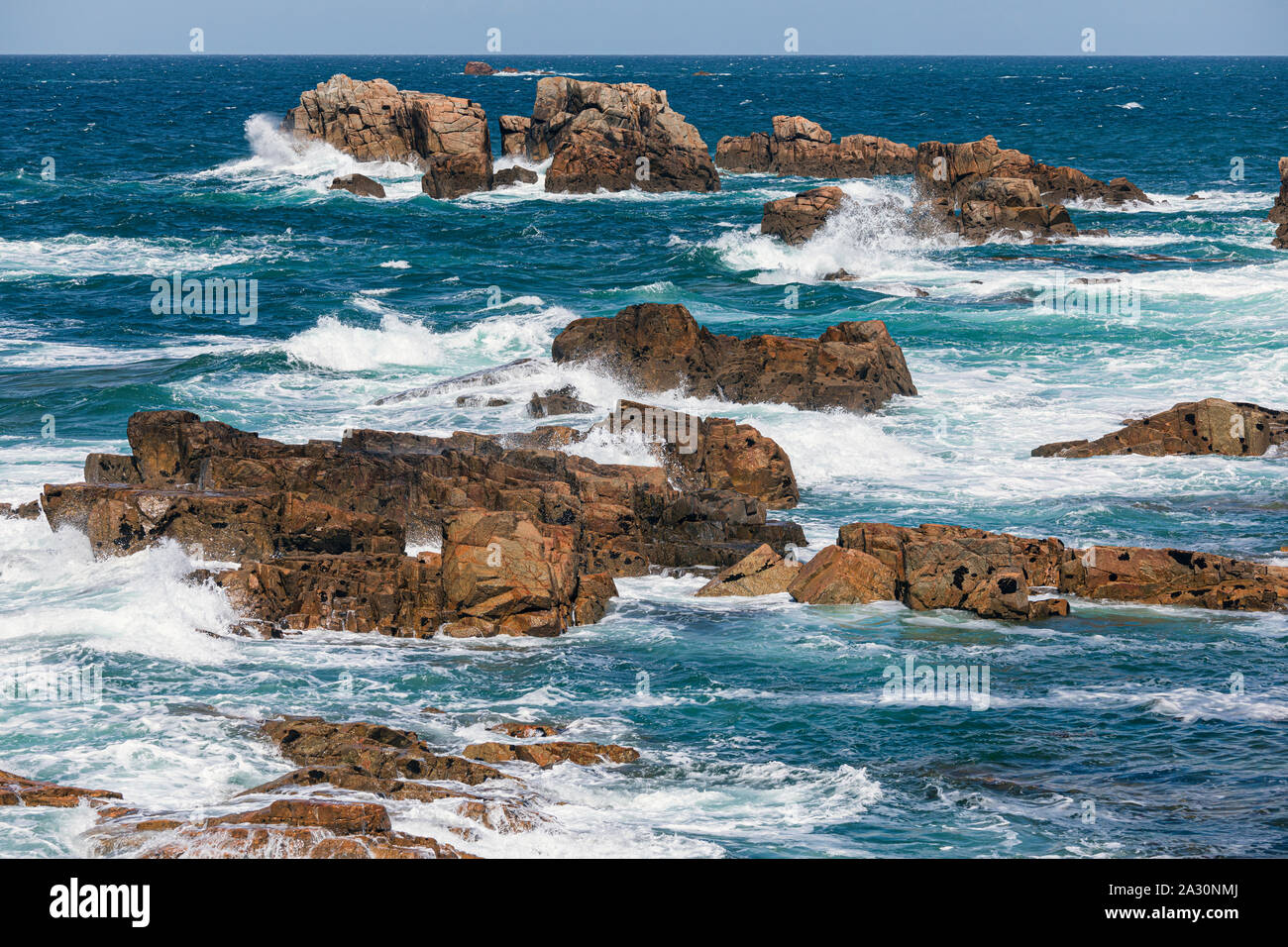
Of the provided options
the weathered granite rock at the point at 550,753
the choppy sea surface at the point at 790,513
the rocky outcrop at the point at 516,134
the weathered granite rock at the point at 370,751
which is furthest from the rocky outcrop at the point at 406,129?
the weathered granite rock at the point at 550,753

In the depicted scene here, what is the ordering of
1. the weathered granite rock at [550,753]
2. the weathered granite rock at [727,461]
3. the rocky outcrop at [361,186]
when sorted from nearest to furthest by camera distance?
the weathered granite rock at [550,753]
the weathered granite rock at [727,461]
the rocky outcrop at [361,186]

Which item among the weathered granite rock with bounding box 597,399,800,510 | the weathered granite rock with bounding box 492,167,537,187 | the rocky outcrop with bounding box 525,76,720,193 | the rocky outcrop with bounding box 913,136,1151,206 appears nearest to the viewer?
the weathered granite rock with bounding box 597,399,800,510

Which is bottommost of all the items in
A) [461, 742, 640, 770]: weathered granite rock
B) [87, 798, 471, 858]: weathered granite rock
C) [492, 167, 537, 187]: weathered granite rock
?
[461, 742, 640, 770]: weathered granite rock

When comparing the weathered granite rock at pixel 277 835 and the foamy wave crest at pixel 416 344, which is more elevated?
the foamy wave crest at pixel 416 344

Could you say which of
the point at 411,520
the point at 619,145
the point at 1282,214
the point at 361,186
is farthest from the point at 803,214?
the point at 411,520

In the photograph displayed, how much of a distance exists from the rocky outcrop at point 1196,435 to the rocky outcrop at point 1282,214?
2435 cm

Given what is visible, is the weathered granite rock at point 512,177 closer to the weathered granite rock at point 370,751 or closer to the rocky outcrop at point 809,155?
the rocky outcrop at point 809,155

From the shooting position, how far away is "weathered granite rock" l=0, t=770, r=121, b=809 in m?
11.3

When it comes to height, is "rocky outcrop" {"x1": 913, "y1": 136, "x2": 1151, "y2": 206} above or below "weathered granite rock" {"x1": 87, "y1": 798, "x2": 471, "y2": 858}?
above

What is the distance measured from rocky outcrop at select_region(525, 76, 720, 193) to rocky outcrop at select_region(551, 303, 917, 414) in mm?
38176

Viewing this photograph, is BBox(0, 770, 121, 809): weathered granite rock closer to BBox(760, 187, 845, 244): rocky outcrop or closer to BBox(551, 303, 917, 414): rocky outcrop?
BBox(551, 303, 917, 414): rocky outcrop

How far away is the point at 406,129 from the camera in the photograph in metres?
71.1

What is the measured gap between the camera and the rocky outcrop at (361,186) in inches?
2502

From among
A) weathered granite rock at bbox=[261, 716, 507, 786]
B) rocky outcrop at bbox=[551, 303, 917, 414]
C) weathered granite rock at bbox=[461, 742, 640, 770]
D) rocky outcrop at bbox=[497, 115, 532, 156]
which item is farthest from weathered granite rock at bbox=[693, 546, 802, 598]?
rocky outcrop at bbox=[497, 115, 532, 156]
